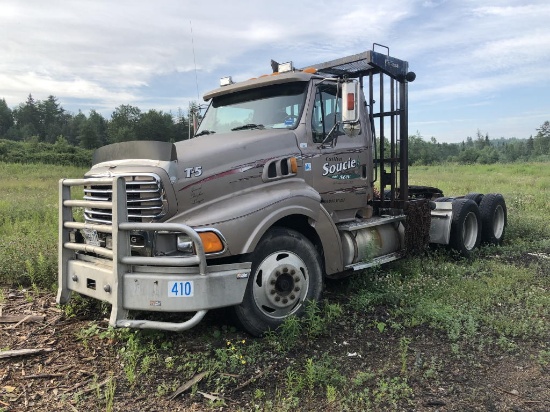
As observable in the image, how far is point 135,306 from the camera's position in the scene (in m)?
3.66

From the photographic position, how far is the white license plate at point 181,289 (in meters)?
3.58

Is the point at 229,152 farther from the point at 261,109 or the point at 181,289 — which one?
the point at 181,289

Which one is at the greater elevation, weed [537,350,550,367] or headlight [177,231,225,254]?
headlight [177,231,225,254]

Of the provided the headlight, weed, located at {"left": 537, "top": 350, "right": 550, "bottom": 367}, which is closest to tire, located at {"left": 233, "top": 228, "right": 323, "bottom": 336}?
the headlight

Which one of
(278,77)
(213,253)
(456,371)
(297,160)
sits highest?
(278,77)

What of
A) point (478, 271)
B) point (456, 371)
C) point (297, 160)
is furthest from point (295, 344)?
point (478, 271)

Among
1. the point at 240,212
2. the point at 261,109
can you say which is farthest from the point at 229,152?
the point at 261,109

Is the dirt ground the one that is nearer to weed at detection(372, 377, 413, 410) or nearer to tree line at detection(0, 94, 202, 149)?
weed at detection(372, 377, 413, 410)

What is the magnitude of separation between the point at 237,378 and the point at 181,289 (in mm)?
835

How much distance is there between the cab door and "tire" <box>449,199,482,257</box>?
247 centimetres

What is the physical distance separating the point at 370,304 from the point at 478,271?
96.1 inches

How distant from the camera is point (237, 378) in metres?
3.56

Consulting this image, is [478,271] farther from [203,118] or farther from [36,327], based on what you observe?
[36,327]

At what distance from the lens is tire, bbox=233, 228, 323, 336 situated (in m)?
4.18
